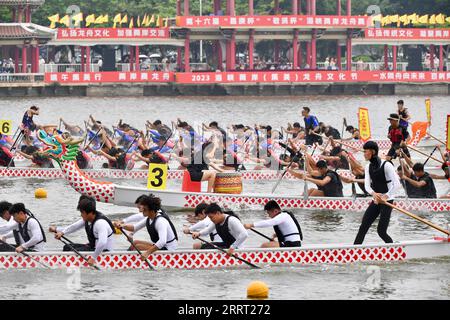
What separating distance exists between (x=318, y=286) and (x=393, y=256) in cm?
155

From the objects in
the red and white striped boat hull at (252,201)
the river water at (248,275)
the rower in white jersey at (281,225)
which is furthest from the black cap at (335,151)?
the rower in white jersey at (281,225)

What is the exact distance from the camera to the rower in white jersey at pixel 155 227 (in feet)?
65.0

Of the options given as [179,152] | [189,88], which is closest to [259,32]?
[189,88]

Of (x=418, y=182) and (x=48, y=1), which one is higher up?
(x=48, y=1)

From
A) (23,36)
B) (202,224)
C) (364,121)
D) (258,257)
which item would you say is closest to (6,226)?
(202,224)

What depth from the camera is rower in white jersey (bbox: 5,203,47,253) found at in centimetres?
1992

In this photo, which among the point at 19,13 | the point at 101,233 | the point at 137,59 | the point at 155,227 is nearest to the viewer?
the point at 101,233

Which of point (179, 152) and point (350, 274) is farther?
point (179, 152)

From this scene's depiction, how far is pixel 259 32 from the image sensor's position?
8238cm

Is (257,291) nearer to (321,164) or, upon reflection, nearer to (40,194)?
(321,164)

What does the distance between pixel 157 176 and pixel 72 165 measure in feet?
6.07

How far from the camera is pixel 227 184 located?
26.7 meters
